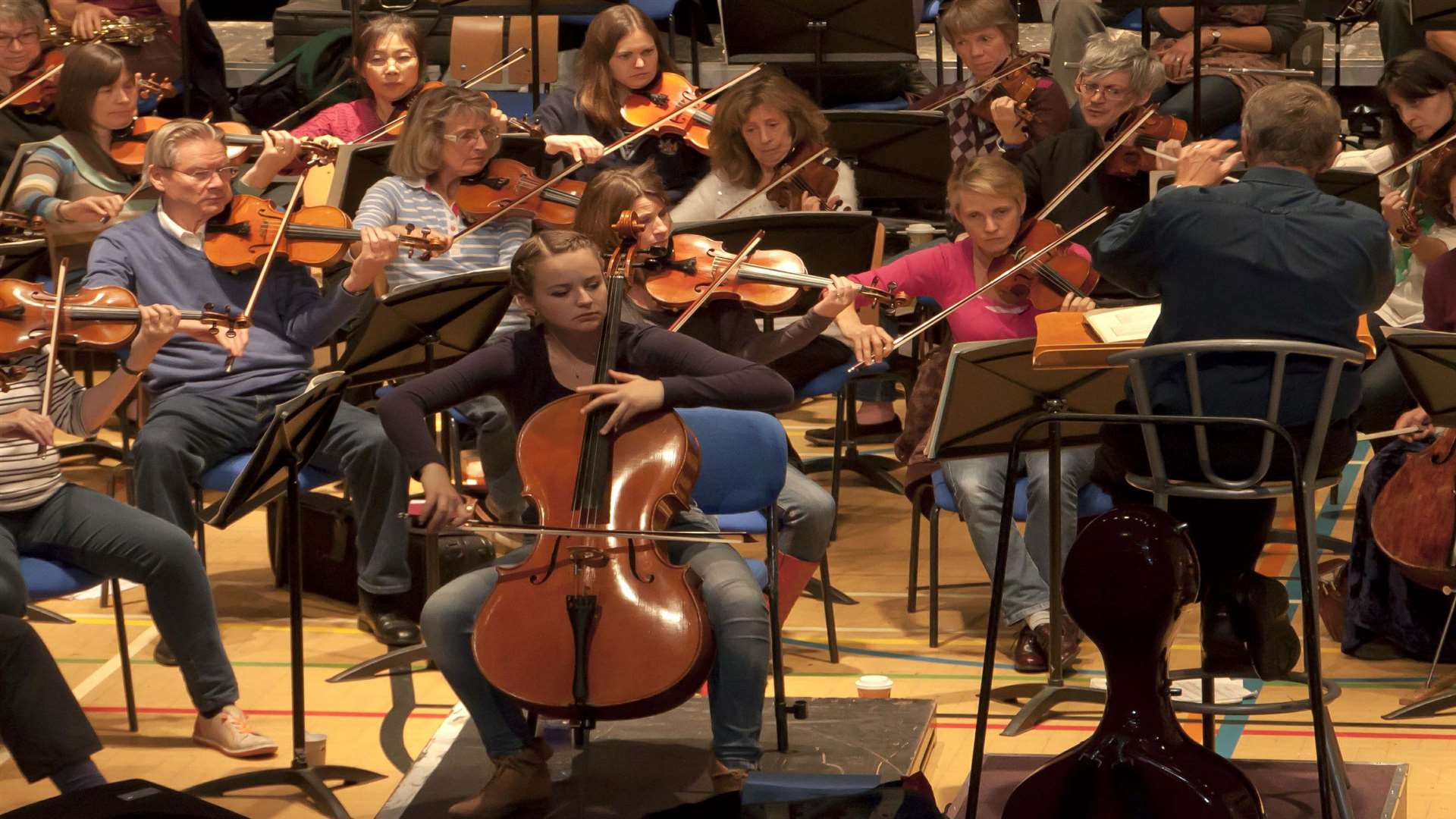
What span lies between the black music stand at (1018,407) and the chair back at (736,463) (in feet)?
0.90

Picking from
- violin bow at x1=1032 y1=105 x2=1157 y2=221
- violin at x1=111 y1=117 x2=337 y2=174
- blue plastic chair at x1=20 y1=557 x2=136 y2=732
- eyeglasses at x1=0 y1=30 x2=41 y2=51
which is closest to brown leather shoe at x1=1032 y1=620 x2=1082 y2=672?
violin bow at x1=1032 y1=105 x2=1157 y2=221

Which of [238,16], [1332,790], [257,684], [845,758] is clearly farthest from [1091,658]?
[238,16]

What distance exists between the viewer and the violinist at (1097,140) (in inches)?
173

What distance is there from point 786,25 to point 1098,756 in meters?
3.71

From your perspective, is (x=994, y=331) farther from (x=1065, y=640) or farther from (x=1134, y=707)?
(x=1134, y=707)

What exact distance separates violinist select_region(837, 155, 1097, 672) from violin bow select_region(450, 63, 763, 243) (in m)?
0.85

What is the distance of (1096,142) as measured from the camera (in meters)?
4.46

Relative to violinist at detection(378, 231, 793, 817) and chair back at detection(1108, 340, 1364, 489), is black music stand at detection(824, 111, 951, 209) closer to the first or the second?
violinist at detection(378, 231, 793, 817)

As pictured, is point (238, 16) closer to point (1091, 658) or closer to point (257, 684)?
point (257, 684)

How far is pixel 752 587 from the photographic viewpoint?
2887 mm

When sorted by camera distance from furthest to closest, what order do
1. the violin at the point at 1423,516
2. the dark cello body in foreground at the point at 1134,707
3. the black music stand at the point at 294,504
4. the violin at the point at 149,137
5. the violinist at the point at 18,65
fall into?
the violinist at the point at 18,65
the violin at the point at 149,137
the violin at the point at 1423,516
the black music stand at the point at 294,504
the dark cello body in foreground at the point at 1134,707

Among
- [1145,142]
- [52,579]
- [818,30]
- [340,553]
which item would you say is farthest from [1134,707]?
[818,30]

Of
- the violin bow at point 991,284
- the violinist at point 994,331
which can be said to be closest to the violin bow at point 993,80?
the violinist at point 994,331

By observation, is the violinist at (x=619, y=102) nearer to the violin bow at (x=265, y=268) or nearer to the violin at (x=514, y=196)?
the violin at (x=514, y=196)
